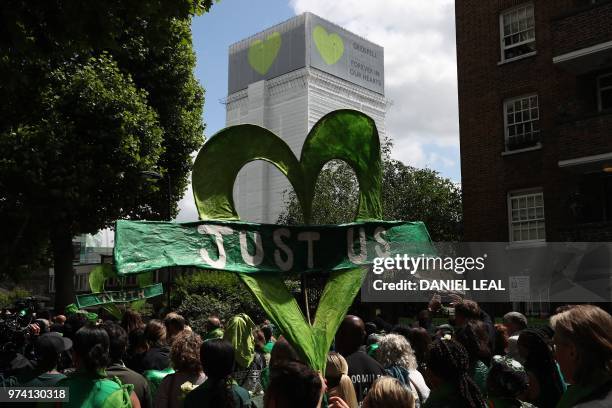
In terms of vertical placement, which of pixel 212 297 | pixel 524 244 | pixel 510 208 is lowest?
pixel 212 297

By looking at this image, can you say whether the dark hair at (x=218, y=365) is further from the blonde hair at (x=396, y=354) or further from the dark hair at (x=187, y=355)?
the blonde hair at (x=396, y=354)

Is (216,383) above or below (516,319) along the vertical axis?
below

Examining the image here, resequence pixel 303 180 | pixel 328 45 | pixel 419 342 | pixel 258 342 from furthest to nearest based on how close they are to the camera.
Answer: pixel 328 45 → pixel 258 342 → pixel 419 342 → pixel 303 180

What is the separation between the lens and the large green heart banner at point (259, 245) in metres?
4.32

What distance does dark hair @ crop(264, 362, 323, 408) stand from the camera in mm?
2871

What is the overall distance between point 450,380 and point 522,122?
50.6 feet

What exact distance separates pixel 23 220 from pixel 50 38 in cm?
1237

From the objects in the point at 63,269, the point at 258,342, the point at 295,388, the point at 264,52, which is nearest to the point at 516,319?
the point at 258,342

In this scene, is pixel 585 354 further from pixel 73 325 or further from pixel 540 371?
pixel 73 325

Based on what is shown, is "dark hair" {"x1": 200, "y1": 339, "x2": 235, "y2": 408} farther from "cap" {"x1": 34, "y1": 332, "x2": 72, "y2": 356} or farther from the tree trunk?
the tree trunk

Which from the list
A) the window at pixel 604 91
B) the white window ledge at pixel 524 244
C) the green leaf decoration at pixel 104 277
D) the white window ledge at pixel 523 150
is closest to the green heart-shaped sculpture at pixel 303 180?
the green leaf decoration at pixel 104 277

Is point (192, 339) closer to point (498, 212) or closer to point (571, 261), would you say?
point (571, 261)

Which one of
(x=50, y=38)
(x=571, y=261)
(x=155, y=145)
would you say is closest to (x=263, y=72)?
(x=155, y=145)

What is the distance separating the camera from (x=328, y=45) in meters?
92.4
